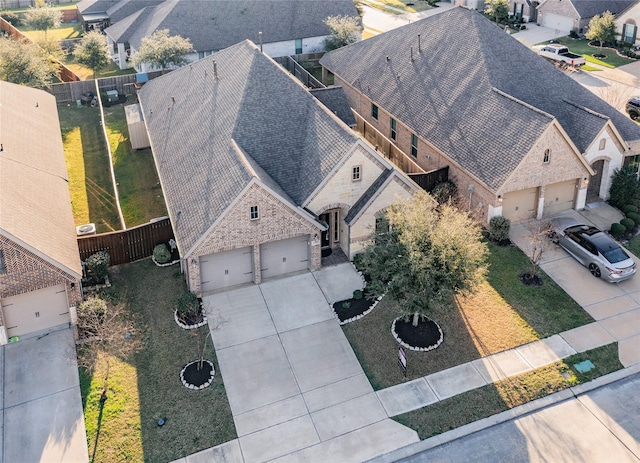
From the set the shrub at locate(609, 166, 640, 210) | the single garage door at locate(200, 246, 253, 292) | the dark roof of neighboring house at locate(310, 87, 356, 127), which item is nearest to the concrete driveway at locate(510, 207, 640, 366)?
the shrub at locate(609, 166, 640, 210)

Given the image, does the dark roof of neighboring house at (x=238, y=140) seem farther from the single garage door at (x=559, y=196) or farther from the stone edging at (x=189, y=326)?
the single garage door at (x=559, y=196)

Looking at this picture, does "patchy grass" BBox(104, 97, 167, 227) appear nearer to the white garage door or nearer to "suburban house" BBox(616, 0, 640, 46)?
"suburban house" BBox(616, 0, 640, 46)

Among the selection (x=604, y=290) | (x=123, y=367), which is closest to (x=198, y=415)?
(x=123, y=367)

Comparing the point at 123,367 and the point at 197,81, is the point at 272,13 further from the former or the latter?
the point at 123,367

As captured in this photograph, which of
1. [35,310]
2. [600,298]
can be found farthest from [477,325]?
[35,310]

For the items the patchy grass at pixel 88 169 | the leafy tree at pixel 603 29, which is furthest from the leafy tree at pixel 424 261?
the leafy tree at pixel 603 29

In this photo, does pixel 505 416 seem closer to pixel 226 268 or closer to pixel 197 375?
pixel 197 375
